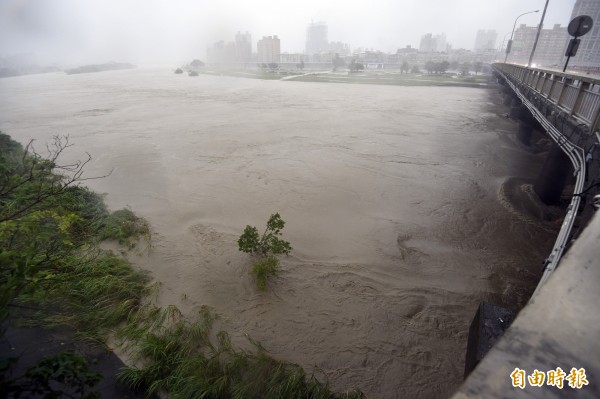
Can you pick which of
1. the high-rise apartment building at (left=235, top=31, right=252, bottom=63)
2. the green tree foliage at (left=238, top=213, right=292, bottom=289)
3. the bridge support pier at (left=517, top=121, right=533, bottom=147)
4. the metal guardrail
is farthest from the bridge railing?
the high-rise apartment building at (left=235, top=31, right=252, bottom=63)

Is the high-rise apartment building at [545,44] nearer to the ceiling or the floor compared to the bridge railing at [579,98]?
nearer to the ceiling

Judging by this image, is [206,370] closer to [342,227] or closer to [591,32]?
[342,227]

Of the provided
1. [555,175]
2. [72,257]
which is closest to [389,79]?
[555,175]

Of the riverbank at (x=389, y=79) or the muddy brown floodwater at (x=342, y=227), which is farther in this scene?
the riverbank at (x=389, y=79)

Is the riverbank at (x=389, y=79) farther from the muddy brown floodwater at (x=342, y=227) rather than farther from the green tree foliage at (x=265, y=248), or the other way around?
the green tree foliage at (x=265, y=248)

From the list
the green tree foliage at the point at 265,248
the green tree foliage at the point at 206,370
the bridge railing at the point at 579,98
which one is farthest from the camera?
the green tree foliage at the point at 265,248

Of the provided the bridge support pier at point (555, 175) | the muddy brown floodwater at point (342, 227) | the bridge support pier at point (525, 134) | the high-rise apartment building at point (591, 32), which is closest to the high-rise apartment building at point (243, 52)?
the high-rise apartment building at point (591, 32)
